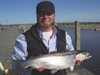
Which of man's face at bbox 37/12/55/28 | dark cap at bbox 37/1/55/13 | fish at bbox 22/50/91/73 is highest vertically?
dark cap at bbox 37/1/55/13

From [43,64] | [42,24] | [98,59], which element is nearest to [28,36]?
[42,24]

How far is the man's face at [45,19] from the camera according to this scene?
344 centimetres

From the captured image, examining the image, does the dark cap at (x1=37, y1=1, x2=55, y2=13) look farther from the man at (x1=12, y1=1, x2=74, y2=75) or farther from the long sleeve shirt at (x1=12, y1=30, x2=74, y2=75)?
the long sleeve shirt at (x1=12, y1=30, x2=74, y2=75)

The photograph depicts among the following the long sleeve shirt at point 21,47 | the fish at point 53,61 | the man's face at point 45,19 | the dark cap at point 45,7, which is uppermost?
the dark cap at point 45,7

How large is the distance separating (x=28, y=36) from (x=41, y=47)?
Result: 1.10 feet

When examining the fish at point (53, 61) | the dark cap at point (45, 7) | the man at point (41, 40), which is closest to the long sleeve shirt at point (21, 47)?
the man at point (41, 40)

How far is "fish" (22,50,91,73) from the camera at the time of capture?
343 centimetres

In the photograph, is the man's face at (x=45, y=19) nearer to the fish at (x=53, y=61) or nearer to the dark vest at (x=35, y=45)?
the dark vest at (x=35, y=45)

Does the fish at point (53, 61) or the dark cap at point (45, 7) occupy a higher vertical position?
the dark cap at point (45, 7)

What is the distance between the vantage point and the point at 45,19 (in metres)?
3.44

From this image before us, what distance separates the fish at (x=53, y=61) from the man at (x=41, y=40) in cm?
9

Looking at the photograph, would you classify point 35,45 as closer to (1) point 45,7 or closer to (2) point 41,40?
(2) point 41,40

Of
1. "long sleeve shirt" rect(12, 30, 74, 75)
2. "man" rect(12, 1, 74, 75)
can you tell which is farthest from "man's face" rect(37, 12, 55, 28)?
"long sleeve shirt" rect(12, 30, 74, 75)

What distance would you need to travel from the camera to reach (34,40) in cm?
346
